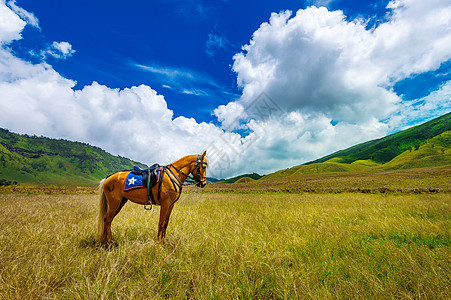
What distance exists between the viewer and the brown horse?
14.3 ft

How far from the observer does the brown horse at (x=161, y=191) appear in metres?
4.37

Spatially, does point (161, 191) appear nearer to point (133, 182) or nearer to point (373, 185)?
point (133, 182)

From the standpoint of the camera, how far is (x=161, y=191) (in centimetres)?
443

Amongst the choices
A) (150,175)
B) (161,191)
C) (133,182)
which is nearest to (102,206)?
(133,182)

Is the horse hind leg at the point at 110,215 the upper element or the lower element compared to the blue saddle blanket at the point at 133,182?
lower

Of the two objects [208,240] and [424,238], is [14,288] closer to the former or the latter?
[208,240]

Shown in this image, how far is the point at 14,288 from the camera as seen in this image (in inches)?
82.8

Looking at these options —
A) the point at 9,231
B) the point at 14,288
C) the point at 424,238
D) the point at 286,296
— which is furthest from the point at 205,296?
the point at 424,238

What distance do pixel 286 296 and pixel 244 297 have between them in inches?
22.9

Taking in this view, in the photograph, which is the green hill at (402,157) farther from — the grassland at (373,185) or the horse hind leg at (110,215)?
the horse hind leg at (110,215)

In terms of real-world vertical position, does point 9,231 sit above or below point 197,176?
below

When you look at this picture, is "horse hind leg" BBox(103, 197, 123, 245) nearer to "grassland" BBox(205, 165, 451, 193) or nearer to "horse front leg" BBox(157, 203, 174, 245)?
"horse front leg" BBox(157, 203, 174, 245)

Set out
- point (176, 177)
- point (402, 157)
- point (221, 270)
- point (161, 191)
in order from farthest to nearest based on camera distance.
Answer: point (402, 157)
point (176, 177)
point (161, 191)
point (221, 270)

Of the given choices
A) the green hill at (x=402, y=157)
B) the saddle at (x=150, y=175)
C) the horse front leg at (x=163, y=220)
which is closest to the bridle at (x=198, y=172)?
the saddle at (x=150, y=175)
